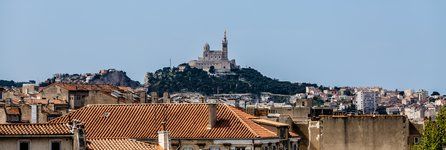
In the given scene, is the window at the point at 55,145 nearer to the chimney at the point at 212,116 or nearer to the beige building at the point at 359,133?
the chimney at the point at 212,116

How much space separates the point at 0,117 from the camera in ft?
368

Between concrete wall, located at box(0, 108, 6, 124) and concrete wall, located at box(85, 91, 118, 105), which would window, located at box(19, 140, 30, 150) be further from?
concrete wall, located at box(85, 91, 118, 105)

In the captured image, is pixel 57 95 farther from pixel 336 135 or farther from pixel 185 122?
pixel 185 122

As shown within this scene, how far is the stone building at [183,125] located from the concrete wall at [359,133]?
17203 millimetres

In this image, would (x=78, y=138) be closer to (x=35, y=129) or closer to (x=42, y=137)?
(x=42, y=137)

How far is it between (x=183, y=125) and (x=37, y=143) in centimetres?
2957

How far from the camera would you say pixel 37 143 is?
207 feet

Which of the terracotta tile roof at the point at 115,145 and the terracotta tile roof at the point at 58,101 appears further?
the terracotta tile roof at the point at 58,101

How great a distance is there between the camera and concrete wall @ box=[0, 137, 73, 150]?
6219cm

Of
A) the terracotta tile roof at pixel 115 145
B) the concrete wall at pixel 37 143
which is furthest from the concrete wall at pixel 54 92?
the concrete wall at pixel 37 143

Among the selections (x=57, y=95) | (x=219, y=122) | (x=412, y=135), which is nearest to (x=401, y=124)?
(x=412, y=135)

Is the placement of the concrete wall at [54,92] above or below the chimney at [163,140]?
above

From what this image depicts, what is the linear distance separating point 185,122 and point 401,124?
88.0 feet

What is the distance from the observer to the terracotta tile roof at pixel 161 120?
3561 inches
